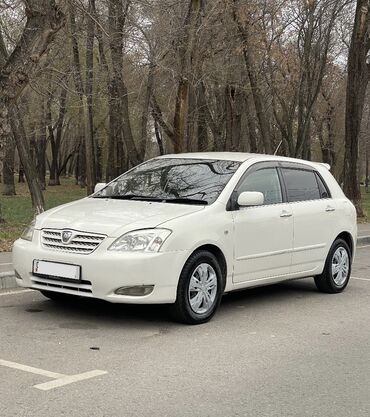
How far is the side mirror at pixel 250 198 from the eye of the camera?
705 cm

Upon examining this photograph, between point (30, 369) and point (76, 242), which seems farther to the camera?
point (76, 242)

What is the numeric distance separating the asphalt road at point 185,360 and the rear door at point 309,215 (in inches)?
25.9

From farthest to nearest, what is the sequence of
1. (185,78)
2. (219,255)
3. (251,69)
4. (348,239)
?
(251,69) < (185,78) < (348,239) < (219,255)

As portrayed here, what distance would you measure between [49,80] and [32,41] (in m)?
8.46

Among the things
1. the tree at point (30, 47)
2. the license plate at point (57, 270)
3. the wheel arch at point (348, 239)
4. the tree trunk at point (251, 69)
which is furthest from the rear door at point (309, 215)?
the tree trunk at point (251, 69)

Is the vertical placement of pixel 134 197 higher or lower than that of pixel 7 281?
higher

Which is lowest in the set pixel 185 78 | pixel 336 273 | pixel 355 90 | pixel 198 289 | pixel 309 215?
pixel 336 273

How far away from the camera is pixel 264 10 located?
2092 centimetres

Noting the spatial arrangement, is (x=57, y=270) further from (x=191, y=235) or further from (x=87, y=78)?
(x=87, y=78)

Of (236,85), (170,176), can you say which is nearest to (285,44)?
(236,85)

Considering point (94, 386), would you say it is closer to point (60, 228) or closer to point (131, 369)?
point (131, 369)

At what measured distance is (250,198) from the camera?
7.05 m

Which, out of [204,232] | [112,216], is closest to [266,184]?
[204,232]

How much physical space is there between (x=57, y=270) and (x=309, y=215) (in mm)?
3340
